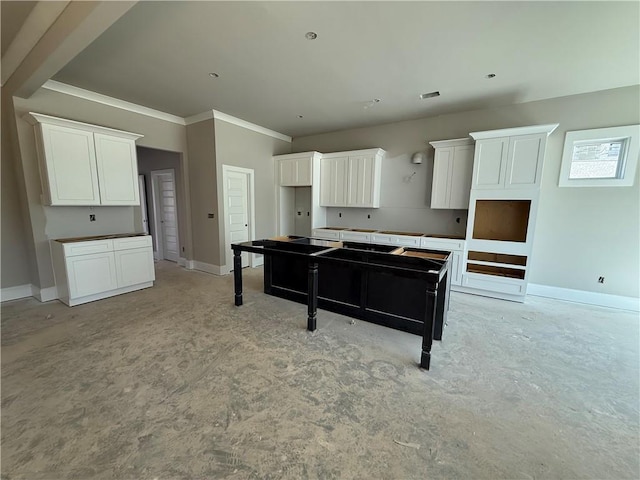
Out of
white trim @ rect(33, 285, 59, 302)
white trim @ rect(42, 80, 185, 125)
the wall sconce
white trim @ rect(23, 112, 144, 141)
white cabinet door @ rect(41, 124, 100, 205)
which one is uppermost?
white trim @ rect(42, 80, 185, 125)

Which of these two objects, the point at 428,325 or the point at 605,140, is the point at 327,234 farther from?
the point at 605,140

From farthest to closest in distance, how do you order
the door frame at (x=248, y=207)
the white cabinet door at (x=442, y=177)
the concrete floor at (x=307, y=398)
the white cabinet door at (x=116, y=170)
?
the door frame at (x=248, y=207)
the white cabinet door at (x=442, y=177)
the white cabinet door at (x=116, y=170)
the concrete floor at (x=307, y=398)

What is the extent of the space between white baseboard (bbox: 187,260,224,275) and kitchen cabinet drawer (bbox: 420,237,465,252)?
3689 millimetres

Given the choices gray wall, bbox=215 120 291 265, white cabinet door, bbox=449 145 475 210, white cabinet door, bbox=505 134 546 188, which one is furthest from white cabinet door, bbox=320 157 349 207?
white cabinet door, bbox=505 134 546 188

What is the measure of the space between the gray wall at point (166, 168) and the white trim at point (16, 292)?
7.21 feet

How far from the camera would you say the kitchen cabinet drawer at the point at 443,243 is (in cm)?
401

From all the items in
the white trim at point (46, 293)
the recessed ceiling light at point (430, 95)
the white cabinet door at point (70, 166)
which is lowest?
the white trim at point (46, 293)

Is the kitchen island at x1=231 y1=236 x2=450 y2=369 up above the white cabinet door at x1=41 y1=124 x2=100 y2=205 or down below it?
below

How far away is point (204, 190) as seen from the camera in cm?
471

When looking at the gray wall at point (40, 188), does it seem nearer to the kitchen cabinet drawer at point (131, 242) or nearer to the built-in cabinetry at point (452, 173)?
the kitchen cabinet drawer at point (131, 242)

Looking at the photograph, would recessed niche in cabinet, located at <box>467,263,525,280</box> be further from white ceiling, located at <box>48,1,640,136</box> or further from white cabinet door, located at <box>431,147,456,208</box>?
white ceiling, located at <box>48,1,640,136</box>

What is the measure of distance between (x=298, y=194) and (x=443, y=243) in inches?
134

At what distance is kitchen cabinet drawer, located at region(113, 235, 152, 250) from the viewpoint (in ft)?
11.9

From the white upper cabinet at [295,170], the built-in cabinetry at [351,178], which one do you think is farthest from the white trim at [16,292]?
the built-in cabinetry at [351,178]
